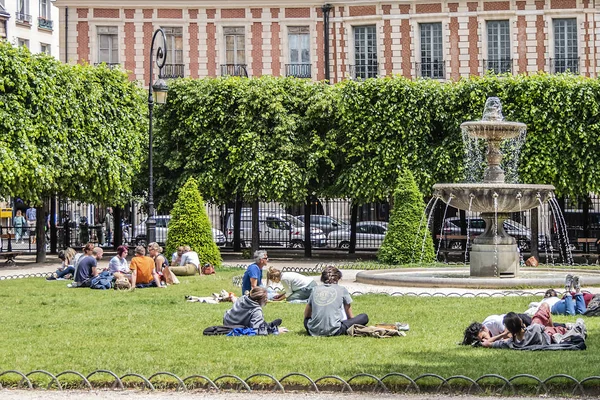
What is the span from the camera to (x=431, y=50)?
44.0m

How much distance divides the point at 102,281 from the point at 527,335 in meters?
11.6

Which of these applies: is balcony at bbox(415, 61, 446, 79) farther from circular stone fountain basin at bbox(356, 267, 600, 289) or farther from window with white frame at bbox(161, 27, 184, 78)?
circular stone fountain basin at bbox(356, 267, 600, 289)

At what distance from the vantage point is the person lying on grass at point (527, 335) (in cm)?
1238

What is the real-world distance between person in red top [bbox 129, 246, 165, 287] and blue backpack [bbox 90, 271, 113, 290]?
24.6 inches

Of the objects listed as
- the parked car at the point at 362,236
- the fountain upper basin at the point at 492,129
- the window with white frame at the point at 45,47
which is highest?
the window with white frame at the point at 45,47

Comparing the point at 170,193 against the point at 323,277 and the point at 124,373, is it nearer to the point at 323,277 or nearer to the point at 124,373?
the point at 323,277

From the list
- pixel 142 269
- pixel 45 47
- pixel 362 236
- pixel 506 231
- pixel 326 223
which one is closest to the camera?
pixel 142 269

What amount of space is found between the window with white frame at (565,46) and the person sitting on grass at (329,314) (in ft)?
103

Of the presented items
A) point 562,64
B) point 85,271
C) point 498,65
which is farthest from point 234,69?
point 85,271

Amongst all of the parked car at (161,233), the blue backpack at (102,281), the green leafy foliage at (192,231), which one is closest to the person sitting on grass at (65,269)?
the blue backpack at (102,281)

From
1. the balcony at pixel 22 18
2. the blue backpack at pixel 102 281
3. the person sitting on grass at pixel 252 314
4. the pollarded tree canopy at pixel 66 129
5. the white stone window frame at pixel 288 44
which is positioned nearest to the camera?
the person sitting on grass at pixel 252 314

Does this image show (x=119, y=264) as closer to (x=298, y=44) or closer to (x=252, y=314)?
(x=252, y=314)

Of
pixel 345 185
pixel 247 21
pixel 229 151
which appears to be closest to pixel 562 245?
pixel 345 185

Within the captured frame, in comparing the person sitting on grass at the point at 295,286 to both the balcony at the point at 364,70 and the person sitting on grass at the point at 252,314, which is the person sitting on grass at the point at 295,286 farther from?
the balcony at the point at 364,70
